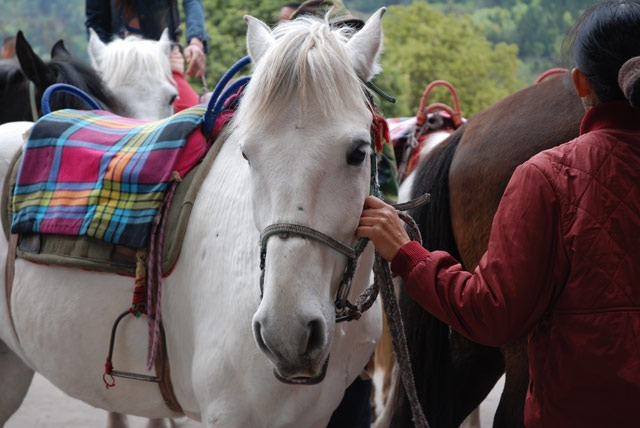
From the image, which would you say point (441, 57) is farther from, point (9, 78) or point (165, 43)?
point (9, 78)

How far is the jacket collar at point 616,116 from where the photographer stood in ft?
5.24

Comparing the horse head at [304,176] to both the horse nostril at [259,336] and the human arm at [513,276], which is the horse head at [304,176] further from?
the human arm at [513,276]

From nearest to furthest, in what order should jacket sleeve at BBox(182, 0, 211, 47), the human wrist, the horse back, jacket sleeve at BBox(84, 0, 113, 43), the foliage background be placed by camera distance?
1. the horse back
2. the human wrist
3. jacket sleeve at BBox(182, 0, 211, 47)
4. jacket sleeve at BBox(84, 0, 113, 43)
5. the foliage background

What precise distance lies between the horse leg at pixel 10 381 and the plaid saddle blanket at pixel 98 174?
28.2 inches

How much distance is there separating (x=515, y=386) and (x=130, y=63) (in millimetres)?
3070

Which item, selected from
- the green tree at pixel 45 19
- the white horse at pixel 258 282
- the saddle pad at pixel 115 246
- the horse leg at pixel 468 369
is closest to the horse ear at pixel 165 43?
the white horse at pixel 258 282

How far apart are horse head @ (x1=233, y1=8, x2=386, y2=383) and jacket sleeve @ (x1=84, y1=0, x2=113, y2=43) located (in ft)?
12.0

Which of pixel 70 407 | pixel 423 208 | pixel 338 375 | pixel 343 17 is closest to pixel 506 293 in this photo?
pixel 338 375

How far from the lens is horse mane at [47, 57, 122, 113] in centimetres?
375

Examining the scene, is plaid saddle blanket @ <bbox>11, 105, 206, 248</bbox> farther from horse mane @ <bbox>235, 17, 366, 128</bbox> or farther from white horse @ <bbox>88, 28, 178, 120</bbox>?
white horse @ <bbox>88, 28, 178, 120</bbox>

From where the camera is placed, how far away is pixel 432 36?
44.1ft

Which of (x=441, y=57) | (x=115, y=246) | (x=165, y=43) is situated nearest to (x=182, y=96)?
(x=165, y=43)

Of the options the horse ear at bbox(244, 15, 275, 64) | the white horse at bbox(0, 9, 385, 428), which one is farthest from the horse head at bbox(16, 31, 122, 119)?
the horse ear at bbox(244, 15, 275, 64)

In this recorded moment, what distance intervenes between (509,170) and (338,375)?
109 centimetres
